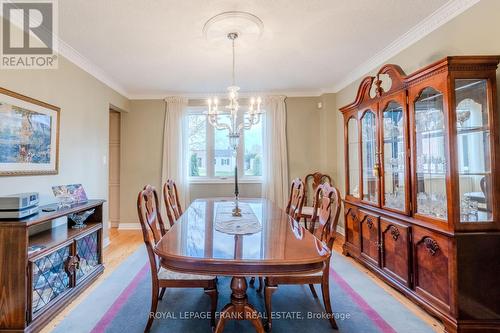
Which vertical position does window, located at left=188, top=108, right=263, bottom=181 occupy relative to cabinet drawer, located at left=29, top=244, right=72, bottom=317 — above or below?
above

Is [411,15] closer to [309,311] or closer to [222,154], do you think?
[309,311]

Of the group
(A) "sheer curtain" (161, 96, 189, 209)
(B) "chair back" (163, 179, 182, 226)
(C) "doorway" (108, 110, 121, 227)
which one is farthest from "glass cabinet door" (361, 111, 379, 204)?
(C) "doorway" (108, 110, 121, 227)

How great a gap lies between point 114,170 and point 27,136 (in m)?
2.54

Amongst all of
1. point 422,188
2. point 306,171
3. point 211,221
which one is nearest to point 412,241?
point 422,188

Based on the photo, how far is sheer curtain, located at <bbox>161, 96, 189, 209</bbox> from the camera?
4516 mm

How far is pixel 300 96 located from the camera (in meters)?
4.69

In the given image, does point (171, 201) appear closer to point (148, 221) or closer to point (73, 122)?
point (148, 221)

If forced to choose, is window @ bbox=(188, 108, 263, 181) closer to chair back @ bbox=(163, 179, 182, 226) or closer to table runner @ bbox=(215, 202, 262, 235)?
chair back @ bbox=(163, 179, 182, 226)

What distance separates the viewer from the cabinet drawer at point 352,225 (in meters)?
3.06

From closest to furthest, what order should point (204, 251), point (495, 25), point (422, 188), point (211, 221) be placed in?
1. point (204, 251)
2. point (495, 25)
3. point (211, 221)
4. point (422, 188)

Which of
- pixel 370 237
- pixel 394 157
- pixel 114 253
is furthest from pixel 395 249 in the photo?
pixel 114 253

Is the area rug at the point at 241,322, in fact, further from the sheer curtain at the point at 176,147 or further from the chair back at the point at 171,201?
the sheer curtain at the point at 176,147

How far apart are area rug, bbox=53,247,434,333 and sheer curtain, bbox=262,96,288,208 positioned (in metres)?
2.02

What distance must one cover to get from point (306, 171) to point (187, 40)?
3.00 m
